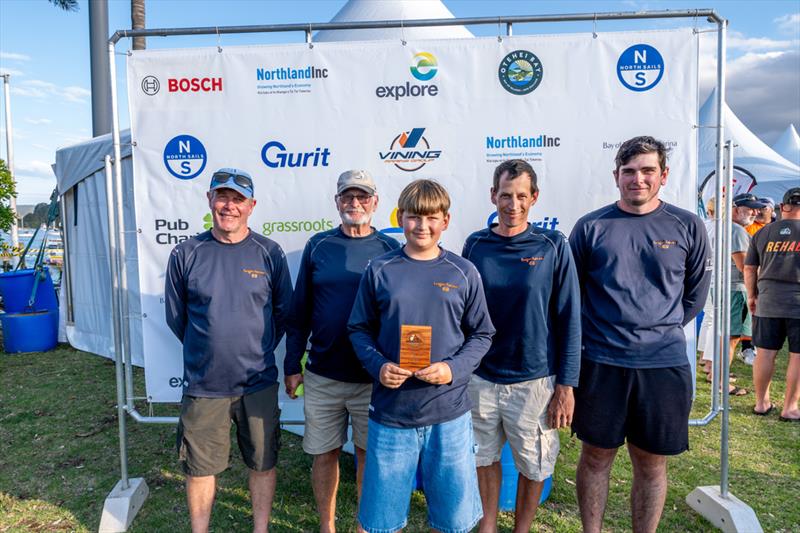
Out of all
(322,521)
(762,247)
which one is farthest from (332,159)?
(762,247)

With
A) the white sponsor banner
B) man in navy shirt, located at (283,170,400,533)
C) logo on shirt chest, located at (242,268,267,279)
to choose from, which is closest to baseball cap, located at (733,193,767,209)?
the white sponsor banner

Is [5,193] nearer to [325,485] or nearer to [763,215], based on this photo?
[325,485]

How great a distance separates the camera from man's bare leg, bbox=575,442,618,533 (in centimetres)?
254

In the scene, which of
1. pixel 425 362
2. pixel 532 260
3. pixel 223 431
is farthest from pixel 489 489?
pixel 223 431

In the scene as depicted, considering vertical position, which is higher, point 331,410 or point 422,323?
point 422,323

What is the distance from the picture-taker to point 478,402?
7.93 ft

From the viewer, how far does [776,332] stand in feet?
14.7

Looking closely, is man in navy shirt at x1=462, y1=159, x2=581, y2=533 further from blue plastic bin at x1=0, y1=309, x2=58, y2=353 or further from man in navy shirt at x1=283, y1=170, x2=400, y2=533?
blue plastic bin at x1=0, y1=309, x2=58, y2=353

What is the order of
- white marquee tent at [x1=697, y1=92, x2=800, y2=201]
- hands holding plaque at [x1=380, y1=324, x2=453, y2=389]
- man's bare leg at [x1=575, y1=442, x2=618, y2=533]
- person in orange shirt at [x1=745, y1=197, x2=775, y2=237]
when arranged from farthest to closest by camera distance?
white marquee tent at [x1=697, y1=92, x2=800, y2=201] → person in orange shirt at [x1=745, y1=197, x2=775, y2=237] → man's bare leg at [x1=575, y1=442, x2=618, y2=533] → hands holding plaque at [x1=380, y1=324, x2=453, y2=389]

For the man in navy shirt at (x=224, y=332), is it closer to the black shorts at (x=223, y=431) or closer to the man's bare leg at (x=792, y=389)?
the black shorts at (x=223, y=431)

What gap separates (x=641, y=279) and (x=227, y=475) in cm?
298

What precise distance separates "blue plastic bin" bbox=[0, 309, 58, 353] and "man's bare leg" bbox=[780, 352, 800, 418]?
8797 mm

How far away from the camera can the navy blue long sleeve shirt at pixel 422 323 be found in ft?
6.75

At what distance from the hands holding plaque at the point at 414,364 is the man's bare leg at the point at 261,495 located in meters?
1.10
